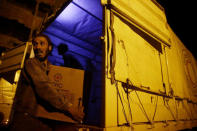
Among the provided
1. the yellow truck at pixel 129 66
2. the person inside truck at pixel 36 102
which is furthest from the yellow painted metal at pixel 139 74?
the person inside truck at pixel 36 102

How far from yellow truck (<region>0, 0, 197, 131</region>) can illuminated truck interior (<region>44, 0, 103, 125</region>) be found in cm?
2

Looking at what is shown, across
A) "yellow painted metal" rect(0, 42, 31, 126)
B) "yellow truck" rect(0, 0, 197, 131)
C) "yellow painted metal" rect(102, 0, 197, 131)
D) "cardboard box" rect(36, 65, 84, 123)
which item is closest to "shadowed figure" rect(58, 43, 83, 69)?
"yellow truck" rect(0, 0, 197, 131)

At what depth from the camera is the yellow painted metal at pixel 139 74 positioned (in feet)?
4.96

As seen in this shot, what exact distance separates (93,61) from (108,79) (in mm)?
3379

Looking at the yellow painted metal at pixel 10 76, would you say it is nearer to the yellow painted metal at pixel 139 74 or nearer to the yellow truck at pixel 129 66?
the yellow truck at pixel 129 66

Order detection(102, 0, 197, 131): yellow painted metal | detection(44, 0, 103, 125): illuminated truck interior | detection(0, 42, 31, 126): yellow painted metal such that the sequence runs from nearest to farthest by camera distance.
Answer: detection(102, 0, 197, 131): yellow painted metal, detection(0, 42, 31, 126): yellow painted metal, detection(44, 0, 103, 125): illuminated truck interior

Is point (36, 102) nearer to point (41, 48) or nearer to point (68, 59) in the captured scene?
point (41, 48)

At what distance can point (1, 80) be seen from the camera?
8.63 feet

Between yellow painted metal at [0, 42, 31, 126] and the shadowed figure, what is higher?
the shadowed figure

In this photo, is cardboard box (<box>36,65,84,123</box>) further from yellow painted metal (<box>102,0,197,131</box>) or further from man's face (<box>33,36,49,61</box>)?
yellow painted metal (<box>102,0,197,131</box>)

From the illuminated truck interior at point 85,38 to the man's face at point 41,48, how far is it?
0.78 metres

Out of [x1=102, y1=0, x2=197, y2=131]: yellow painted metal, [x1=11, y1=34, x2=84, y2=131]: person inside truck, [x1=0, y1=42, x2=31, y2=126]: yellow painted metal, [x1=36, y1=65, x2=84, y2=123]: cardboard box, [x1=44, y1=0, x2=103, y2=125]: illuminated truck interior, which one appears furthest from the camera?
[x1=44, y1=0, x2=103, y2=125]: illuminated truck interior

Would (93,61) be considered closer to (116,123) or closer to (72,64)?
(72,64)

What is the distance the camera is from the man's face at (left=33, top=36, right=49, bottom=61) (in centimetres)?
195
